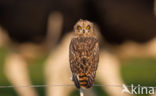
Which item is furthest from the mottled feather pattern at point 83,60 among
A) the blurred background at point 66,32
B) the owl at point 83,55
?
the blurred background at point 66,32

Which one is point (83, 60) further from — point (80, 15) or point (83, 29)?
point (80, 15)

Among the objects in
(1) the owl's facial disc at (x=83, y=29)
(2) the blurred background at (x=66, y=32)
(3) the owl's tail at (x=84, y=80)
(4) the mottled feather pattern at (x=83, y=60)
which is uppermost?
(1) the owl's facial disc at (x=83, y=29)

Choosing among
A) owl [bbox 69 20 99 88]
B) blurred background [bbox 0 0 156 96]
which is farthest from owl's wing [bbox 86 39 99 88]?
blurred background [bbox 0 0 156 96]

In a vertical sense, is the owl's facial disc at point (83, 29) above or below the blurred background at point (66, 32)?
above

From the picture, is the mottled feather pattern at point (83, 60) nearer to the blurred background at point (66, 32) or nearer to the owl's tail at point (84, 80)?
the owl's tail at point (84, 80)

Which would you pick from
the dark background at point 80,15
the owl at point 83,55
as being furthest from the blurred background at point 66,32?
the owl at point 83,55

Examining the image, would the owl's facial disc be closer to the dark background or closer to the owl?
the owl

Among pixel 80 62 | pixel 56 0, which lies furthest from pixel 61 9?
pixel 80 62

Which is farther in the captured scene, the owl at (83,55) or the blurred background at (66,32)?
the blurred background at (66,32)
